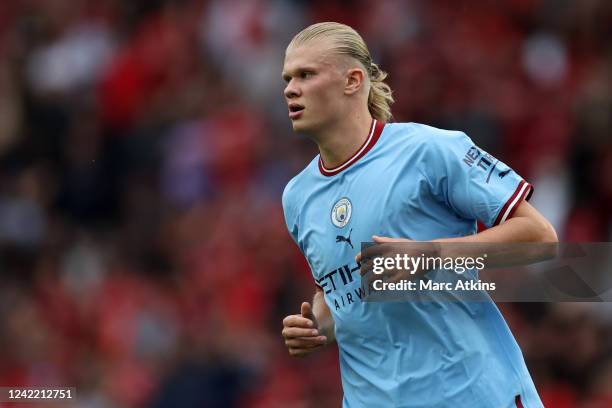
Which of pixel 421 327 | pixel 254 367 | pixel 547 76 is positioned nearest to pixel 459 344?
pixel 421 327

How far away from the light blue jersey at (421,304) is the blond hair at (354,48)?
0.29 m

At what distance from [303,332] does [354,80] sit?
3.38 feet

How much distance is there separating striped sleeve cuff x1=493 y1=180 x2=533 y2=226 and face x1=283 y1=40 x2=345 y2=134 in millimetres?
799

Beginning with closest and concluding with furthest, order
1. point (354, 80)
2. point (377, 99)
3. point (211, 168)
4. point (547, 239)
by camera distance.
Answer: point (547, 239)
point (354, 80)
point (377, 99)
point (211, 168)

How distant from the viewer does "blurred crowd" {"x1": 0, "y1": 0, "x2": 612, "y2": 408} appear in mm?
8523

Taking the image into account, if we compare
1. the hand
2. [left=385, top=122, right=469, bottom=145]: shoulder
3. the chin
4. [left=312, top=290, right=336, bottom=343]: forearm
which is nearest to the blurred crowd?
[left=312, top=290, right=336, bottom=343]: forearm

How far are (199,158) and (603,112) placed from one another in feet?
10.8

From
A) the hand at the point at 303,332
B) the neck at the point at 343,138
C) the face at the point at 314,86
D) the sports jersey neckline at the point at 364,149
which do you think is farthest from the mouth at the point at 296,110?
the hand at the point at 303,332

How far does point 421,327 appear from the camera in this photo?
4402 mm

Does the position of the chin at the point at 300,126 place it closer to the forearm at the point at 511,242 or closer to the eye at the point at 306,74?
the eye at the point at 306,74

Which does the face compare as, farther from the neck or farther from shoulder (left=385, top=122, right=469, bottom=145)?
shoulder (left=385, top=122, right=469, bottom=145)

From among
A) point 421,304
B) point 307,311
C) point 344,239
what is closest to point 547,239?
point 421,304

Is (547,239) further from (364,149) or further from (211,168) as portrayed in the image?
(211,168)

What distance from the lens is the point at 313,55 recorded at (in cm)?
479
